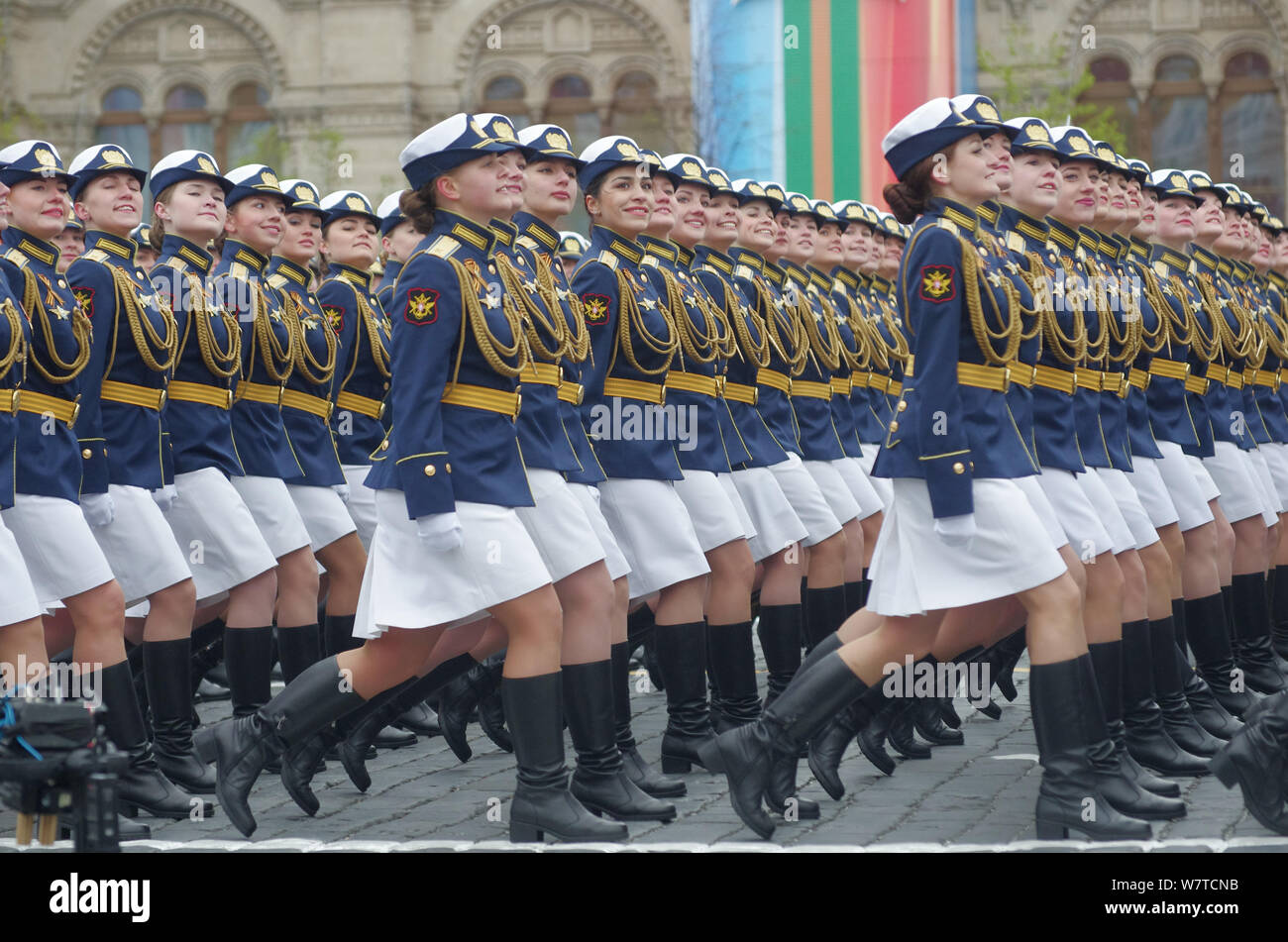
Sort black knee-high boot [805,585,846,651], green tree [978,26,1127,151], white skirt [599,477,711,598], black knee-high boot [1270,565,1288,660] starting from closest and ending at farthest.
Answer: white skirt [599,477,711,598]
black knee-high boot [805,585,846,651]
black knee-high boot [1270,565,1288,660]
green tree [978,26,1127,151]

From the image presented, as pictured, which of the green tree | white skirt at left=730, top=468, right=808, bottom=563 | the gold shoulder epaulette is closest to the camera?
the gold shoulder epaulette

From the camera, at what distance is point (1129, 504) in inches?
276

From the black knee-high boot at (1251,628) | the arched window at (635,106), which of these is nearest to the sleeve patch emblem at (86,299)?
the black knee-high boot at (1251,628)

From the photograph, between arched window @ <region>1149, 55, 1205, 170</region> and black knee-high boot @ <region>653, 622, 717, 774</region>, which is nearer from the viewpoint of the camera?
black knee-high boot @ <region>653, 622, 717, 774</region>

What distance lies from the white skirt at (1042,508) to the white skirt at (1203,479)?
2317 mm

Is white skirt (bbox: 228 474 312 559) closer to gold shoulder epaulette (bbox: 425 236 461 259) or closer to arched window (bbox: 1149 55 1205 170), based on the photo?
gold shoulder epaulette (bbox: 425 236 461 259)

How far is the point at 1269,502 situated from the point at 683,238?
3.16m

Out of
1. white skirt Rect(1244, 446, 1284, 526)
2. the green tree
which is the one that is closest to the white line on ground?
white skirt Rect(1244, 446, 1284, 526)

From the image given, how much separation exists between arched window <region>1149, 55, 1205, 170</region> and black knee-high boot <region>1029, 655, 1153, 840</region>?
29293 millimetres

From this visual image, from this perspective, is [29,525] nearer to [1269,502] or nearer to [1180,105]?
[1269,502]

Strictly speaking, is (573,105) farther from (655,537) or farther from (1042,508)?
(1042,508)

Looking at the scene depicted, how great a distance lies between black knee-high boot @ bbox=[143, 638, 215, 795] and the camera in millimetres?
7203

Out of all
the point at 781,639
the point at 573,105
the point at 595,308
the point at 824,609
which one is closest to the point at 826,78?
the point at 824,609

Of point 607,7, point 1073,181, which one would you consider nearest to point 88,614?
point 1073,181
